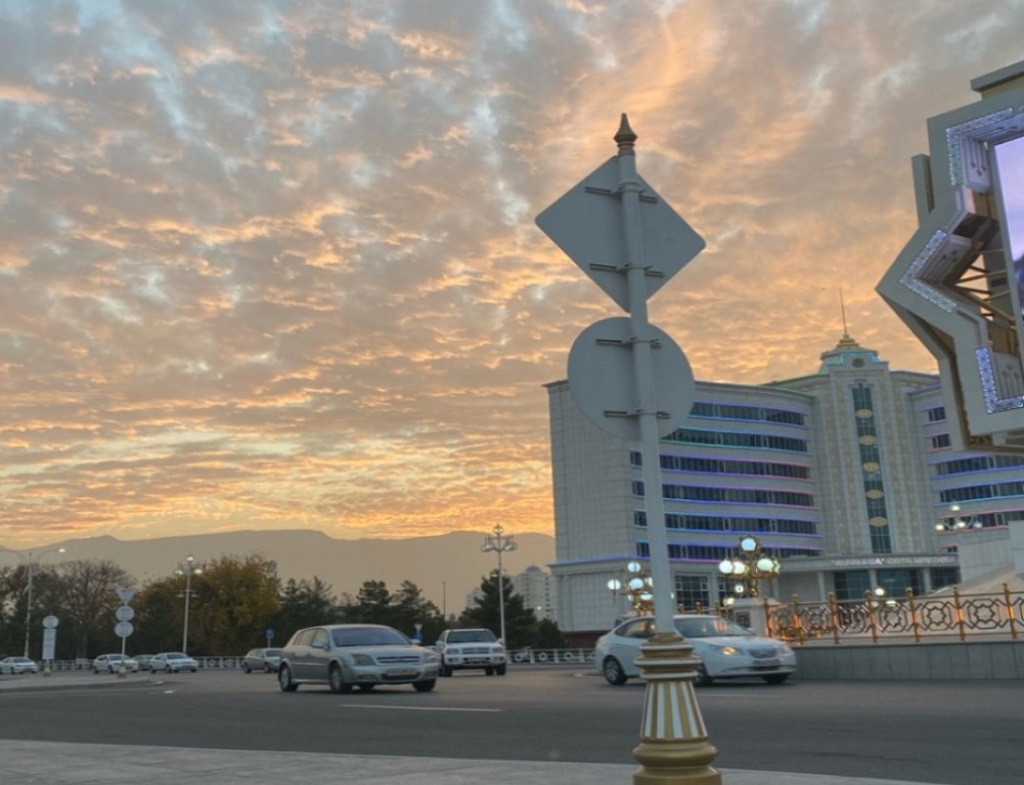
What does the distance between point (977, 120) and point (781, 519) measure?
106 m

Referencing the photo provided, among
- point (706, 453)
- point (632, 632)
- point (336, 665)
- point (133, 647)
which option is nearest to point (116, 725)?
point (336, 665)

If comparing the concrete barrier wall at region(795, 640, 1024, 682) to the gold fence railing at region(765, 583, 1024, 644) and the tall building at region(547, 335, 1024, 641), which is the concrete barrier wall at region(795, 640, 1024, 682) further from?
the tall building at region(547, 335, 1024, 641)

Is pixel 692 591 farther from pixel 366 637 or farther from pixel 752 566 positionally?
pixel 366 637

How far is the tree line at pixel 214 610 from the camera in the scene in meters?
94.7

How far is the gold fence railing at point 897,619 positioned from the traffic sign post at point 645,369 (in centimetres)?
1804

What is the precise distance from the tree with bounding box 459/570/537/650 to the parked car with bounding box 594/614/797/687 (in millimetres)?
74073

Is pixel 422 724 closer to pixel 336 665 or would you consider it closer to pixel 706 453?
pixel 336 665

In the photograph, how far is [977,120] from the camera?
55.7 feet

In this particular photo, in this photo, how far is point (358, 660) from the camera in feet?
67.5

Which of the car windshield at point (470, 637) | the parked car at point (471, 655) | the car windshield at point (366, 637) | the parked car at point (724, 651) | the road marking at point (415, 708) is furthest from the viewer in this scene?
the car windshield at point (470, 637)

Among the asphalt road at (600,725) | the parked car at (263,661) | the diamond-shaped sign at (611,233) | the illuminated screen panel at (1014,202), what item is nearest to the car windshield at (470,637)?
the asphalt road at (600,725)

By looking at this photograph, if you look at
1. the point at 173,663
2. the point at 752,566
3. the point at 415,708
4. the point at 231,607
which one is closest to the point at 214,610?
the point at 231,607

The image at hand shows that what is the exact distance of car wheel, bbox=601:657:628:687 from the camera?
22219mm

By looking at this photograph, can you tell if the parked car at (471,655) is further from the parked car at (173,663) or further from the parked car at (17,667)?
the parked car at (17,667)
